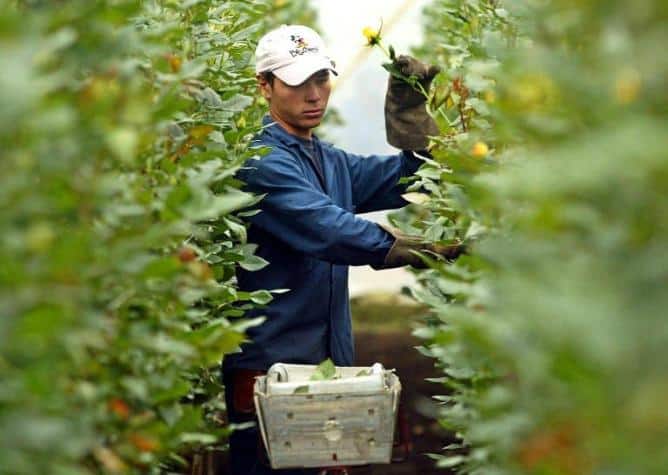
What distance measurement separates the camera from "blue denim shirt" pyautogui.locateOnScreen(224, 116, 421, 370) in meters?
4.54

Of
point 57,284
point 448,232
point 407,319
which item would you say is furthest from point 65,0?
point 407,319

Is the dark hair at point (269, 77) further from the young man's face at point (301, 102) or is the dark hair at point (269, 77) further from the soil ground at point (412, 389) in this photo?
the soil ground at point (412, 389)

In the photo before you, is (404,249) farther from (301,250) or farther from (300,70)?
(300,70)

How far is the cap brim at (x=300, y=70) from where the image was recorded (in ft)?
16.0

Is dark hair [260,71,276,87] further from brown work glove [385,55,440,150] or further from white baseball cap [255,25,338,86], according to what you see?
brown work glove [385,55,440,150]

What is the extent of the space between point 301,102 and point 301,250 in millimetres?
609

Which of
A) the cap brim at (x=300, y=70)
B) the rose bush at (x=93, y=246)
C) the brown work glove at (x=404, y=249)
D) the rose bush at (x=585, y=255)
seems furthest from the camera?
the cap brim at (x=300, y=70)

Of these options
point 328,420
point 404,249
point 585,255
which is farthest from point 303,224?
point 585,255

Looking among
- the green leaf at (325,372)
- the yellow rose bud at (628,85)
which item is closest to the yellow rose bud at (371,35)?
the green leaf at (325,372)

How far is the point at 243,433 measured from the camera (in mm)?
4707

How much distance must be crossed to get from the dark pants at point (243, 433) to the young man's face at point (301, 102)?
0.93 meters

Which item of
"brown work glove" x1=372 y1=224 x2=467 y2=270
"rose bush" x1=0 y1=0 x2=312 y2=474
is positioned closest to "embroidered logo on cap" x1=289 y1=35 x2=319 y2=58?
"brown work glove" x1=372 y1=224 x2=467 y2=270

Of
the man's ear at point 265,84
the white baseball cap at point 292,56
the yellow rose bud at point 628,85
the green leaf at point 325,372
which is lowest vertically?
the green leaf at point 325,372

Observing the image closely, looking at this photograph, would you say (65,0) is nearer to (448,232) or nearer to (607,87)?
(607,87)
